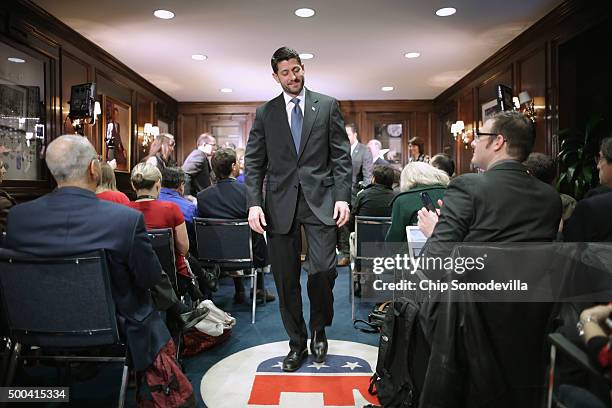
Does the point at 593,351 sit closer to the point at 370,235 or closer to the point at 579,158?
the point at 370,235

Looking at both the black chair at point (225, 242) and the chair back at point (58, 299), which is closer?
the chair back at point (58, 299)

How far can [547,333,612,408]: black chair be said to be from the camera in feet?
3.05

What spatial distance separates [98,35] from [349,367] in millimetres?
4815

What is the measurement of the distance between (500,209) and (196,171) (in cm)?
465

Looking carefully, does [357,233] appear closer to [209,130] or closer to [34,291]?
[34,291]

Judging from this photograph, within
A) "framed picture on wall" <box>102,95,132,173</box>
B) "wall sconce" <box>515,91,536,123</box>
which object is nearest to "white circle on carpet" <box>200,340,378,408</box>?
"wall sconce" <box>515,91,536,123</box>

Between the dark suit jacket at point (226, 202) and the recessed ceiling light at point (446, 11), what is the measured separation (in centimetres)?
277

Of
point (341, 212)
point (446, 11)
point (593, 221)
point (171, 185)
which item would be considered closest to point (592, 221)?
point (593, 221)

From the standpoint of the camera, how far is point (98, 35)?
5.31 m

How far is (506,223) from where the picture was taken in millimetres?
1453

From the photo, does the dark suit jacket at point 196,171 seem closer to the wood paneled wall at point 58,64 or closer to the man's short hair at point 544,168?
the wood paneled wall at point 58,64

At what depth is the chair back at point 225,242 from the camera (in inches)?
135

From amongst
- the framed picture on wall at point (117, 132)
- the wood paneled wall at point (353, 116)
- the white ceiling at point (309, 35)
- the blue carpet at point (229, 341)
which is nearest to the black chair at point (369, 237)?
the blue carpet at point (229, 341)

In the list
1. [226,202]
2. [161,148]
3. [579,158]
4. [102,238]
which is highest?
[161,148]
